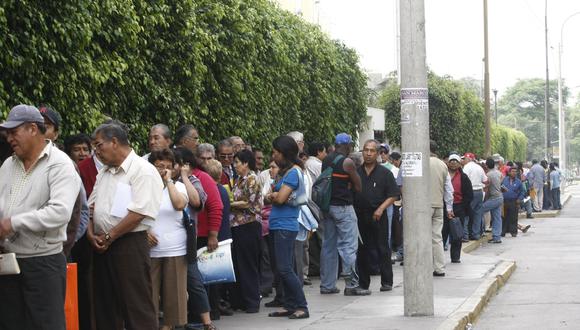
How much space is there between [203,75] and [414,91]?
14.4 feet

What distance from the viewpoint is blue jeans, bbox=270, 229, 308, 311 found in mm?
11258

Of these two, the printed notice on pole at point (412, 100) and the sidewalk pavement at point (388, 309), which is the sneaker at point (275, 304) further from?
the printed notice on pole at point (412, 100)

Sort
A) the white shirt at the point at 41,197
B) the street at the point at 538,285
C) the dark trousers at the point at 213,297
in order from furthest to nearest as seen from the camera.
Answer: the street at the point at 538,285 → the dark trousers at the point at 213,297 → the white shirt at the point at 41,197

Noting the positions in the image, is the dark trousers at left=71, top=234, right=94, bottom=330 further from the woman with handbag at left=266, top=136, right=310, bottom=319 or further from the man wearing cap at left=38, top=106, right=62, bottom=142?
the woman with handbag at left=266, top=136, right=310, bottom=319

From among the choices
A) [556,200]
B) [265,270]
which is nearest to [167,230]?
[265,270]

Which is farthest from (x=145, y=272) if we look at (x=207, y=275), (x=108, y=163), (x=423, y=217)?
(x=423, y=217)

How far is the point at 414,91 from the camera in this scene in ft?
36.3

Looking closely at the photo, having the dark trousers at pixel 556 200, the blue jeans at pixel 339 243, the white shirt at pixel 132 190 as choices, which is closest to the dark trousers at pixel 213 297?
the blue jeans at pixel 339 243

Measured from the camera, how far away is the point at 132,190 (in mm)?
8328

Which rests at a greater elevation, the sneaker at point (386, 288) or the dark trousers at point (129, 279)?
the dark trousers at point (129, 279)

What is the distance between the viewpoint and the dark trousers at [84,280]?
8.74 metres

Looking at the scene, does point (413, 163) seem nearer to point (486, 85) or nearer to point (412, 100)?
point (412, 100)

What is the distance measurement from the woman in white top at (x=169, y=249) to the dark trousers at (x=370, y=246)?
4.58 meters

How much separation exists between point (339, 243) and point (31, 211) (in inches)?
274
